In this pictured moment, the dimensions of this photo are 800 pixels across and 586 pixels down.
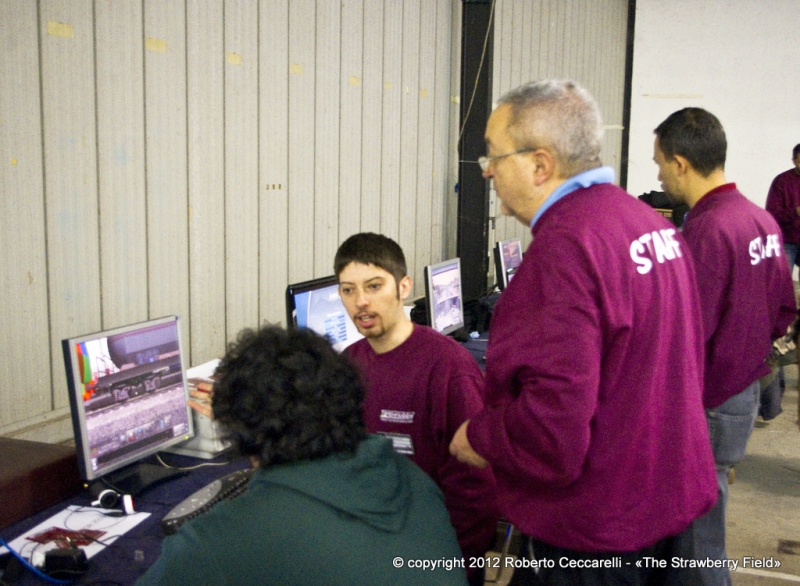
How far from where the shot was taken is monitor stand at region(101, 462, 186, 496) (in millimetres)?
2061

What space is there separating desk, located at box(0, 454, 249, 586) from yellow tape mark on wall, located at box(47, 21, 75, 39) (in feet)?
4.69

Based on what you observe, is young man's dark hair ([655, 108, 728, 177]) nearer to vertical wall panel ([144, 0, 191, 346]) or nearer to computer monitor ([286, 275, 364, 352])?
computer monitor ([286, 275, 364, 352])

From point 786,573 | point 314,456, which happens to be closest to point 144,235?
point 314,456

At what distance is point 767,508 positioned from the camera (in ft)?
13.3

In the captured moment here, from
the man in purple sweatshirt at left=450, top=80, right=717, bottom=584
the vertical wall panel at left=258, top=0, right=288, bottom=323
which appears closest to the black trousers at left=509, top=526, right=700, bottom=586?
the man in purple sweatshirt at left=450, top=80, right=717, bottom=584

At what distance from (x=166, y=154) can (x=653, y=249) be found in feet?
7.19

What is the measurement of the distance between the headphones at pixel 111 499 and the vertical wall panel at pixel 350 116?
237 centimetres

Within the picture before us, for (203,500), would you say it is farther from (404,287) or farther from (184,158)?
(184,158)

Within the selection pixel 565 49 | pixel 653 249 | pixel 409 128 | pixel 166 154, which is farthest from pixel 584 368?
pixel 565 49

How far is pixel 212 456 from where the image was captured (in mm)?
2398

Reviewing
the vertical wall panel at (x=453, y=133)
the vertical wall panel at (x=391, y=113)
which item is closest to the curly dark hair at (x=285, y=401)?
the vertical wall panel at (x=391, y=113)

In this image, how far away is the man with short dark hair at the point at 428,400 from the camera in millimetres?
1819

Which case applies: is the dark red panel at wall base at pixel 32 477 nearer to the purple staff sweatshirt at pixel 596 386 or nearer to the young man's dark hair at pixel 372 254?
the young man's dark hair at pixel 372 254

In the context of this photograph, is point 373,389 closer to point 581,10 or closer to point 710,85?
point 581,10
